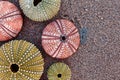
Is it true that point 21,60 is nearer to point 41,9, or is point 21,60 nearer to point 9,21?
point 9,21

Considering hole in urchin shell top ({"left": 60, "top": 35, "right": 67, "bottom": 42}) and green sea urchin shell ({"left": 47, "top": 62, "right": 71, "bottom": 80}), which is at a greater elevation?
hole in urchin shell top ({"left": 60, "top": 35, "right": 67, "bottom": 42})

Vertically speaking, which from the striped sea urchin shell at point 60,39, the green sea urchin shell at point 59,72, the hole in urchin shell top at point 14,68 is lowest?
the green sea urchin shell at point 59,72

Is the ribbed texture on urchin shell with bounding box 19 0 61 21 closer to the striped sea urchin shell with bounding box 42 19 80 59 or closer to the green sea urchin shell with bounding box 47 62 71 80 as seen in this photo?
the striped sea urchin shell with bounding box 42 19 80 59

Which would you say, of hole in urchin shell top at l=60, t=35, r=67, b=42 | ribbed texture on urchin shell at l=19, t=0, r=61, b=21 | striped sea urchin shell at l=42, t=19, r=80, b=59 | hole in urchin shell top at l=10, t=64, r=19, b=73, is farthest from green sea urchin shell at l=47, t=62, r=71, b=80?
ribbed texture on urchin shell at l=19, t=0, r=61, b=21

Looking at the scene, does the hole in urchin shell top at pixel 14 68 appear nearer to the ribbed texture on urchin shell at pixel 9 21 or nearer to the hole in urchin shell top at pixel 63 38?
the ribbed texture on urchin shell at pixel 9 21

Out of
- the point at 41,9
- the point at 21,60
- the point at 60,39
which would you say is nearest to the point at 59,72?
the point at 60,39

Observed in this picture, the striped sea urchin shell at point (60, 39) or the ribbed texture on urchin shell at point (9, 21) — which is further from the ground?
the ribbed texture on urchin shell at point (9, 21)

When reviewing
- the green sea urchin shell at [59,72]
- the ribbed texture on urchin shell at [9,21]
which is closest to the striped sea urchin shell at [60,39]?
the green sea urchin shell at [59,72]
